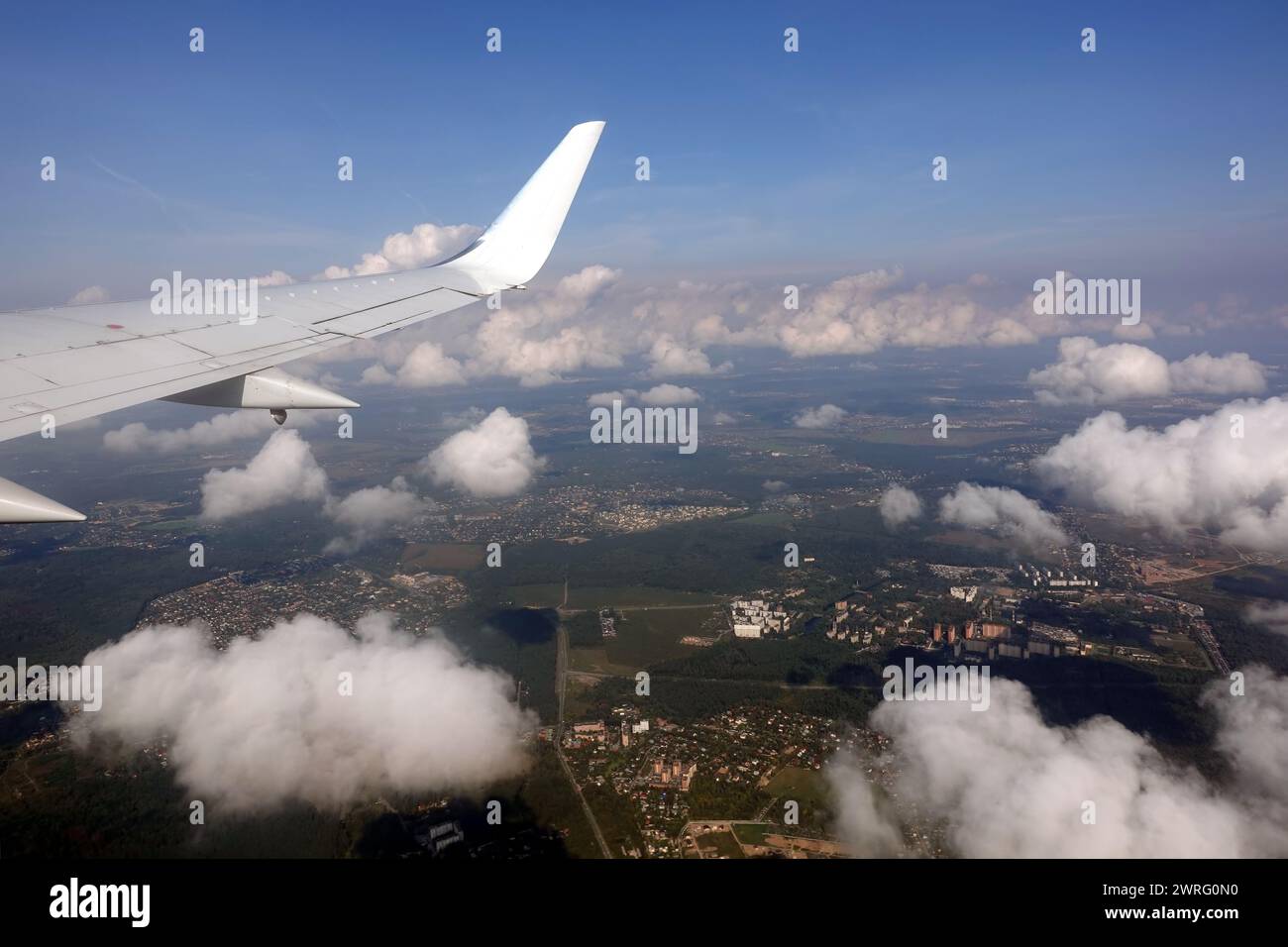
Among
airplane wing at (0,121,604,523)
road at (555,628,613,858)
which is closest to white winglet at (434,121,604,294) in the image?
airplane wing at (0,121,604,523)

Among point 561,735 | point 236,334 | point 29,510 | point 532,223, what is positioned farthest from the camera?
point 561,735

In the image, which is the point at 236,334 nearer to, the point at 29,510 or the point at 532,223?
the point at 29,510

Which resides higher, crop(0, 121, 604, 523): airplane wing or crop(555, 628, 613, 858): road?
crop(0, 121, 604, 523): airplane wing

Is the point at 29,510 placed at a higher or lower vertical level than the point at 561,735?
higher

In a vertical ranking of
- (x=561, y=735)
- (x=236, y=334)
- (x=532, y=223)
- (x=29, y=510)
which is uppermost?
(x=532, y=223)

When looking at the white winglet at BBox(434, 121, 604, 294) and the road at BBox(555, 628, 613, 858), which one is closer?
the white winglet at BBox(434, 121, 604, 294)

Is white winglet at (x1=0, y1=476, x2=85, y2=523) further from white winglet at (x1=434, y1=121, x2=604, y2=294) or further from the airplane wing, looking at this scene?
white winglet at (x1=434, y1=121, x2=604, y2=294)

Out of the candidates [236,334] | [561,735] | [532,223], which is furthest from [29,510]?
[561,735]
